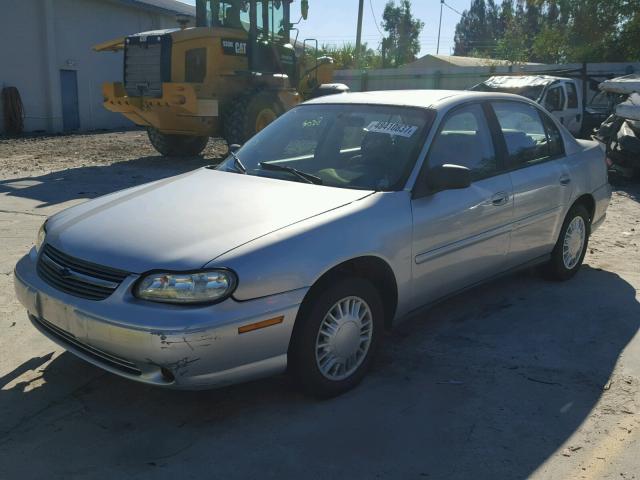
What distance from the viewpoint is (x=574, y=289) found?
5344 mm

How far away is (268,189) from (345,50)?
105 feet

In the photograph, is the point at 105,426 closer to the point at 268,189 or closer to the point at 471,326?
the point at 268,189

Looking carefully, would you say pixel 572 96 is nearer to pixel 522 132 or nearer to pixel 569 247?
pixel 569 247

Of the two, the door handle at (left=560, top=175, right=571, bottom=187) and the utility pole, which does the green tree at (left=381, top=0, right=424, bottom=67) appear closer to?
the utility pole

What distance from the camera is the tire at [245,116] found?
39.7ft

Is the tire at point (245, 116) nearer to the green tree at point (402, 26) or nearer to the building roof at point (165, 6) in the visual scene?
the building roof at point (165, 6)

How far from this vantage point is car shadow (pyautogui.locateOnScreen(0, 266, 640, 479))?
2912 mm

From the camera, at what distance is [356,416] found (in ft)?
10.9

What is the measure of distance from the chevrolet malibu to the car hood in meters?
0.01

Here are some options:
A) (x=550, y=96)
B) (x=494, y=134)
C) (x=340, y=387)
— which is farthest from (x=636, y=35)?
(x=340, y=387)

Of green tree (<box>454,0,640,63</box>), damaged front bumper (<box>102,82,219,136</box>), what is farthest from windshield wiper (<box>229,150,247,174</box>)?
green tree (<box>454,0,640,63</box>)

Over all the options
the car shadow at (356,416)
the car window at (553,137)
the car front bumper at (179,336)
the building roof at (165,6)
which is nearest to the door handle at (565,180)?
the car window at (553,137)

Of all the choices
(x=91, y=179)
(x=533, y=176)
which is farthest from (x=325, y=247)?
(x=91, y=179)

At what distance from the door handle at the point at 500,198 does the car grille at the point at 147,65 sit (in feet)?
29.3
